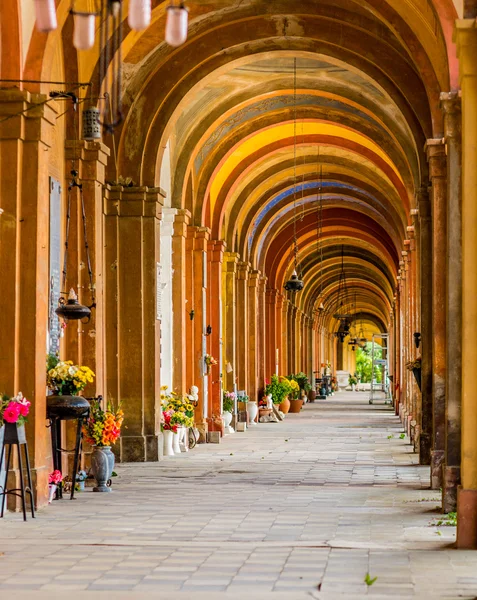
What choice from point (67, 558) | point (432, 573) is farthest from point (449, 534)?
point (67, 558)

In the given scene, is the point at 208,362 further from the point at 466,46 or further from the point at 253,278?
the point at 466,46

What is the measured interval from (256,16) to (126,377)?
5612 millimetres

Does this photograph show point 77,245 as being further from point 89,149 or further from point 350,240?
point 350,240

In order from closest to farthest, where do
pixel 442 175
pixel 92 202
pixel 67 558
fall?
pixel 67 558
pixel 442 175
pixel 92 202

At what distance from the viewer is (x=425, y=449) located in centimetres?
1585

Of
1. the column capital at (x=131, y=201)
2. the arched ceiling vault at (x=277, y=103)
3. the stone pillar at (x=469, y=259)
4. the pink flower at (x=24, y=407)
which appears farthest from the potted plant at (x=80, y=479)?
the stone pillar at (x=469, y=259)

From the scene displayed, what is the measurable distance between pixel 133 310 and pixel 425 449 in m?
4.74

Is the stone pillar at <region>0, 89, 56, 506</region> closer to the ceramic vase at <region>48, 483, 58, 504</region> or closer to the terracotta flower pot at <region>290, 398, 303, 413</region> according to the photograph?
the ceramic vase at <region>48, 483, 58, 504</region>

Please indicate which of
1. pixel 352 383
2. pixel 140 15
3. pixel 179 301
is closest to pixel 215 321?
pixel 179 301

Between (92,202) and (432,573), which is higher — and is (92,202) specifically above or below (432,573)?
above

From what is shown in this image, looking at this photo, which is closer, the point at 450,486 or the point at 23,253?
the point at 450,486

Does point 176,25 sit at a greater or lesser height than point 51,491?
greater

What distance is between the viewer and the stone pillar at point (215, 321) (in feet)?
72.0

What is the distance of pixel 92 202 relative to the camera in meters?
13.6
